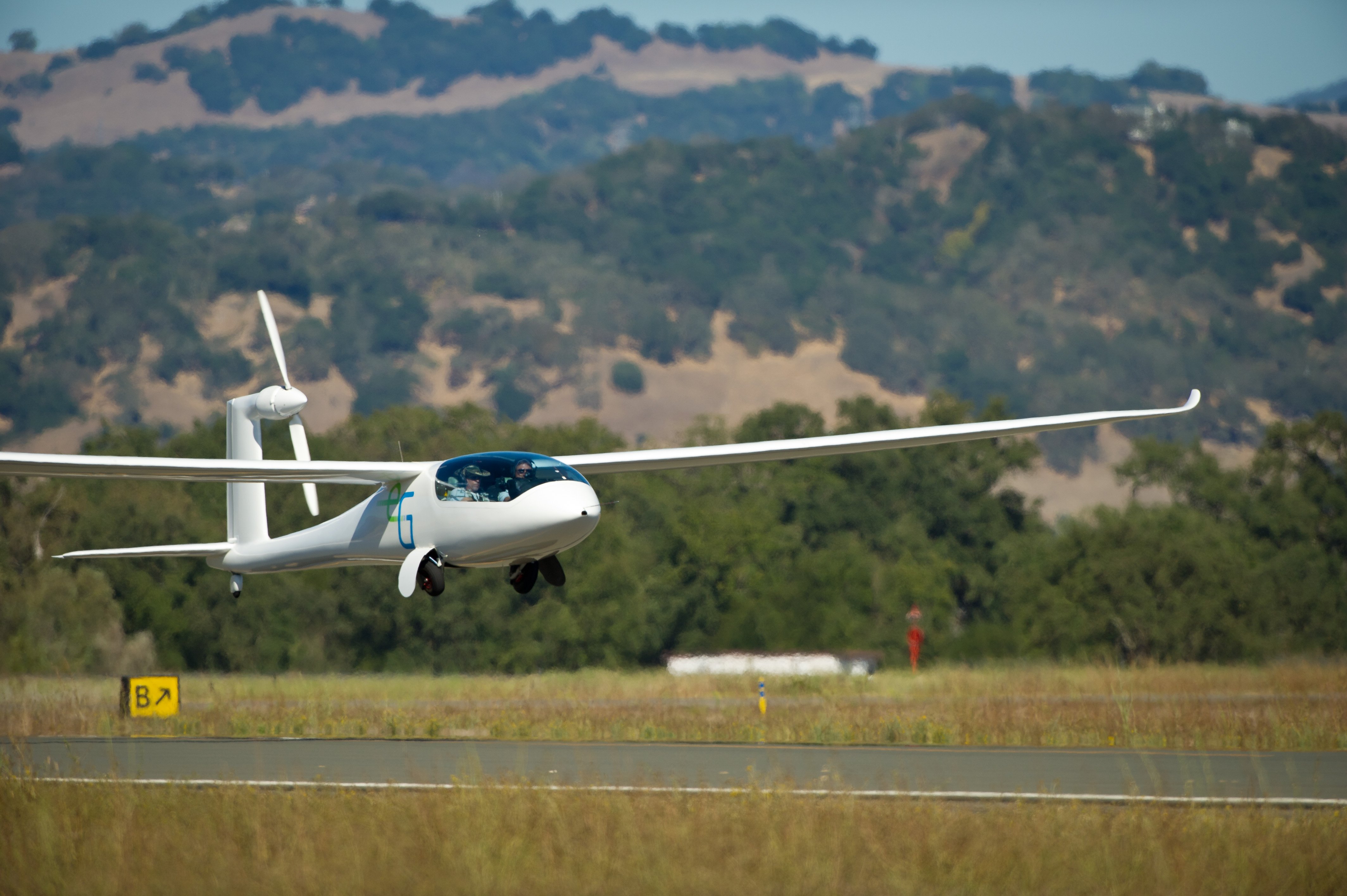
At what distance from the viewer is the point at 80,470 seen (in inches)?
841

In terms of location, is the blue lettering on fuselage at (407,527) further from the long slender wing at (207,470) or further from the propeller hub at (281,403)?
the propeller hub at (281,403)

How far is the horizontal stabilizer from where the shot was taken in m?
24.5

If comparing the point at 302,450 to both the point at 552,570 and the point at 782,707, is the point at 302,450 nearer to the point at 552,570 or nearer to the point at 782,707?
the point at 552,570

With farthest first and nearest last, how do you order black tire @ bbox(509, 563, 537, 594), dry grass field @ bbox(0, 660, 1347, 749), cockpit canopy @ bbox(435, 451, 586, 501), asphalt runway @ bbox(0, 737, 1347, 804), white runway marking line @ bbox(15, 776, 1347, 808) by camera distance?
dry grass field @ bbox(0, 660, 1347, 749)
black tire @ bbox(509, 563, 537, 594)
cockpit canopy @ bbox(435, 451, 586, 501)
asphalt runway @ bbox(0, 737, 1347, 804)
white runway marking line @ bbox(15, 776, 1347, 808)

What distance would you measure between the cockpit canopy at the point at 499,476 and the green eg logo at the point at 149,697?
1318 centimetres


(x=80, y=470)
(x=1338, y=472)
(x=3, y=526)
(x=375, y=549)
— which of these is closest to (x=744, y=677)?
(x=375, y=549)

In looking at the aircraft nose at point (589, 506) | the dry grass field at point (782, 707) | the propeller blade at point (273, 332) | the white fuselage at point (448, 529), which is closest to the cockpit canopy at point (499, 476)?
the white fuselage at point (448, 529)

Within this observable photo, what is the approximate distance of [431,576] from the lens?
73.3 ft

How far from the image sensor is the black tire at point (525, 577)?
23.3 metres

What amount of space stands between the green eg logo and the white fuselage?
8.18m

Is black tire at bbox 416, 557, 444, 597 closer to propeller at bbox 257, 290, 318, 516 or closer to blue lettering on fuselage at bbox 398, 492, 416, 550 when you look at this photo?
blue lettering on fuselage at bbox 398, 492, 416, 550

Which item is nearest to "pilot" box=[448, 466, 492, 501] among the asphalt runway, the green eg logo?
the asphalt runway

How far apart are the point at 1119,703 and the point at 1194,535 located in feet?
124

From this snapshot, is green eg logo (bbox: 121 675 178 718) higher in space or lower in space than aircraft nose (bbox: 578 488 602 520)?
lower
